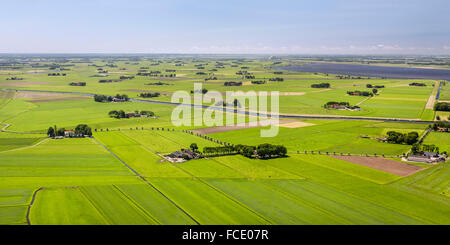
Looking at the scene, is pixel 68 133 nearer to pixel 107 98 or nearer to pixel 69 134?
pixel 69 134

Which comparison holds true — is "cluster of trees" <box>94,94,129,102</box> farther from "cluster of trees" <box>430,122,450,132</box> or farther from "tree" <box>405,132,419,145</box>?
"cluster of trees" <box>430,122,450,132</box>

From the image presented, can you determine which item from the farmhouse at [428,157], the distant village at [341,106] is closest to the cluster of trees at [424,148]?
the farmhouse at [428,157]

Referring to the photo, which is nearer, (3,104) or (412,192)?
(412,192)

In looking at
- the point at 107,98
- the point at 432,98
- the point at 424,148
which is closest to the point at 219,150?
the point at 424,148

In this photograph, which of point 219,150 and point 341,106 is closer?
point 219,150

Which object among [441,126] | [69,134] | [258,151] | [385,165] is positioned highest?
[441,126]

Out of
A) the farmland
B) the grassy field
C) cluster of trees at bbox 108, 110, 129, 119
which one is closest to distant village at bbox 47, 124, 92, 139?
the farmland
